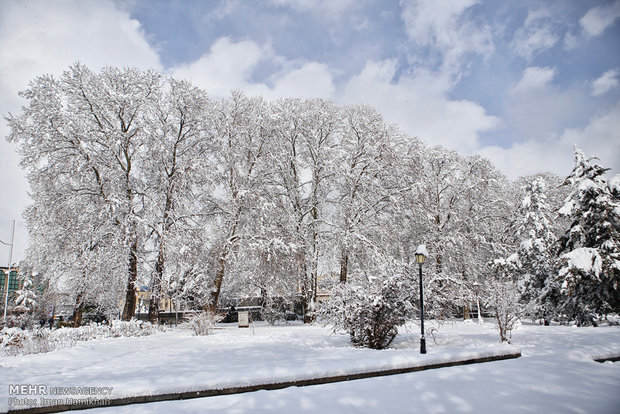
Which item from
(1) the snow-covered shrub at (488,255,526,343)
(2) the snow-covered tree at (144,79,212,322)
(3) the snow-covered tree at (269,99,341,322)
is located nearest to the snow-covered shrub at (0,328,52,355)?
(2) the snow-covered tree at (144,79,212,322)

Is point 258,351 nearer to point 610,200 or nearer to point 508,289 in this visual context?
point 508,289

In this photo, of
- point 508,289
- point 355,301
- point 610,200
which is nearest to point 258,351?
point 355,301

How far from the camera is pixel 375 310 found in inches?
506

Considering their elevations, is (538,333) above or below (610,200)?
below

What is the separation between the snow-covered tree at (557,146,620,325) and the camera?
14820mm

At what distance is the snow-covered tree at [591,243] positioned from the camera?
14820mm

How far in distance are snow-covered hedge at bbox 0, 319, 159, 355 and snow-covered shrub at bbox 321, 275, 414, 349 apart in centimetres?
985

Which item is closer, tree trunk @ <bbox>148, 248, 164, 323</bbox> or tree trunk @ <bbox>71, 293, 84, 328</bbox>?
tree trunk @ <bbox>71, 293, 84, 328</bbox>

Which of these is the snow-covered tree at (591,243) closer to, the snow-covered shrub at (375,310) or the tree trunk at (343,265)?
the snow-covered shrub at (375,310)

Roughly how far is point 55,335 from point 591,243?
2271 centimetres

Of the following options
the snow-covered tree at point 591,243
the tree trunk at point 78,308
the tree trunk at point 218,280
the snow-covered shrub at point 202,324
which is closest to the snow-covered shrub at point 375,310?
the snow-covered shrub at point 202,324

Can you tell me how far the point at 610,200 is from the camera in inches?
620

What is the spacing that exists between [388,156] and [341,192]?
3.92m

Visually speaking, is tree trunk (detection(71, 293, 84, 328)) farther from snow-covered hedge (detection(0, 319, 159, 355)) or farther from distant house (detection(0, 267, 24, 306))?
distant house (detection(0, 267, 24, 306))
